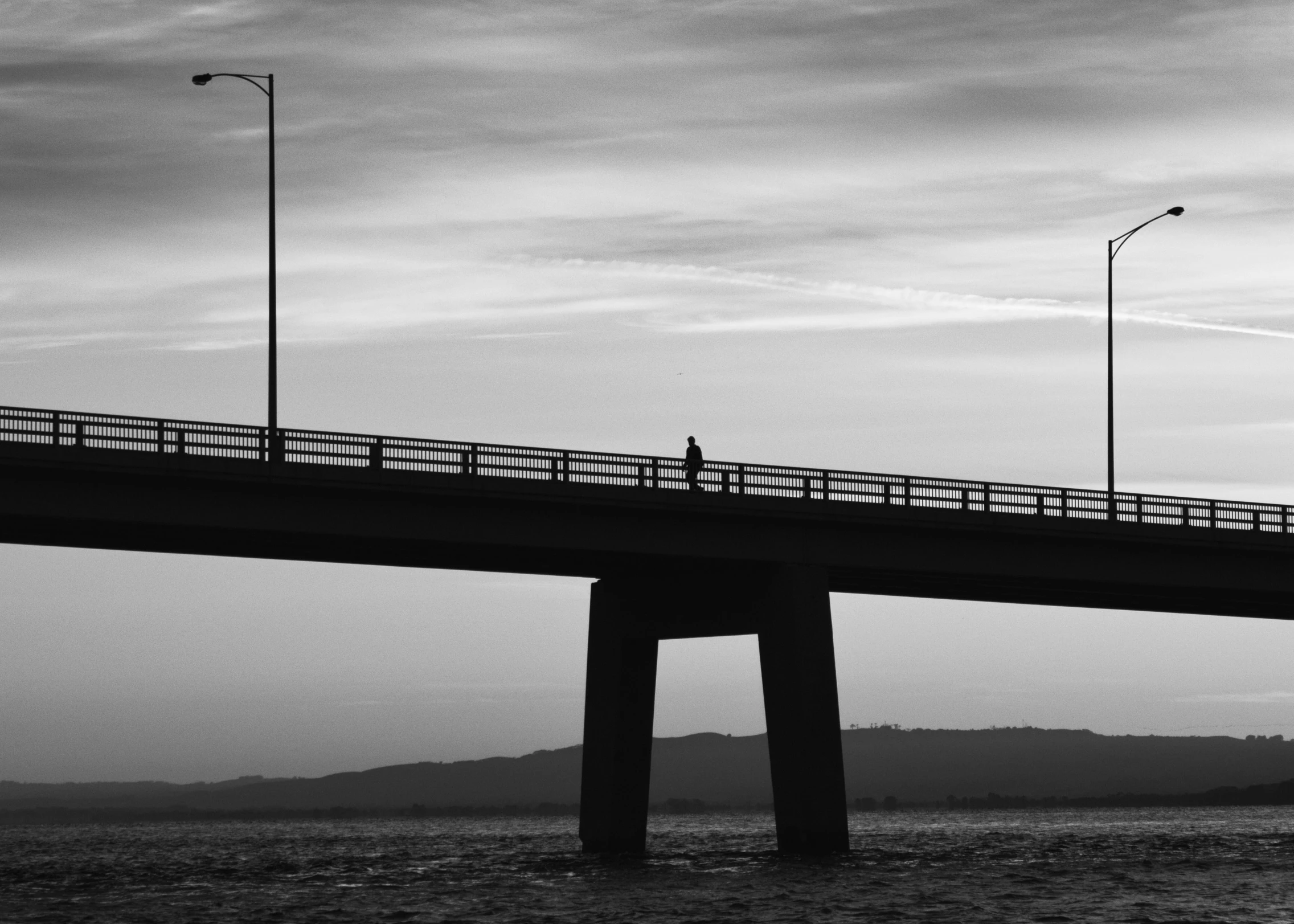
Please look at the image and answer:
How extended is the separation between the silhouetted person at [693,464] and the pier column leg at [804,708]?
13.8ft

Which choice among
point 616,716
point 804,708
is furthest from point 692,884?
point 616,716

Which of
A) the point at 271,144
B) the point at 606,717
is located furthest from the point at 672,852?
the point at 271,144

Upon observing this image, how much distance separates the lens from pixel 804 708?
5844 cm

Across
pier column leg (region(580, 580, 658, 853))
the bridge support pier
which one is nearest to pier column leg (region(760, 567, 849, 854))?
the bridge support pier

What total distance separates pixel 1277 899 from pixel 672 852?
32295 millimetres

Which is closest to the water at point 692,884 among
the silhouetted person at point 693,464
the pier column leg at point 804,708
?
the pier column leg at point 804,708

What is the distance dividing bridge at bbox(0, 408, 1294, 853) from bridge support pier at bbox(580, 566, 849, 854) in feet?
0.23

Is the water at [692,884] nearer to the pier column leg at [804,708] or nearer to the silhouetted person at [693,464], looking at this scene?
the pier column leg at [804,708]

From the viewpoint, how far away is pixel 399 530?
53.5 m

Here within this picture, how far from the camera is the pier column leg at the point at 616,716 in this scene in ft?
215

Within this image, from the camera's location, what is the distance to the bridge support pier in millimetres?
58750

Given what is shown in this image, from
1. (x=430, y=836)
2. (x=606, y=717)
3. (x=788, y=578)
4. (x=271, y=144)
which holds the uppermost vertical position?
(x=271, y=144)

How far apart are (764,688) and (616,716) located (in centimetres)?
794

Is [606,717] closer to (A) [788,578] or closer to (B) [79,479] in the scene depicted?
(A) [788,578]
